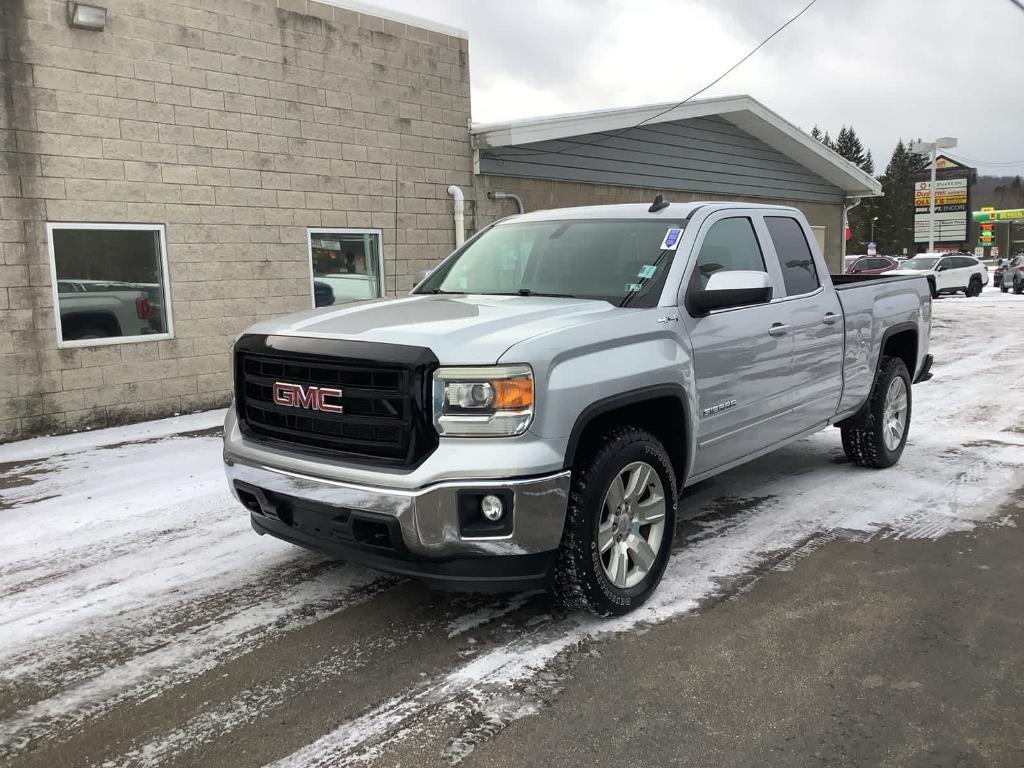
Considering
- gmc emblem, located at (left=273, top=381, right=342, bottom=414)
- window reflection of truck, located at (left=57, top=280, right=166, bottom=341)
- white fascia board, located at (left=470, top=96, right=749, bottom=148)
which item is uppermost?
white fascia board, located at (left=470, top=96, right=749, bottom=148)

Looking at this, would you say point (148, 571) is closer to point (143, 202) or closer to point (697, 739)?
point (697, 739)

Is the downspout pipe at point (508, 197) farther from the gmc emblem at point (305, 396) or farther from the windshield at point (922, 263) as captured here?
the windshield at point (922, 263)

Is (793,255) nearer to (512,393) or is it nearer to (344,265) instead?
(512,393)

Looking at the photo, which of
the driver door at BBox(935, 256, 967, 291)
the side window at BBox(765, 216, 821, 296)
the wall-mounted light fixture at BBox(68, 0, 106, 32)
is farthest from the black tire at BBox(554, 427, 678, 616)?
the driver door at BBox(935, 256, 967, 291)

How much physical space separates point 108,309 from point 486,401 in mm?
7039

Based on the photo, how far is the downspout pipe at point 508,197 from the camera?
13.0 m

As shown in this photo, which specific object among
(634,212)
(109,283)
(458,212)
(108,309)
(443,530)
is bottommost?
(443,530)

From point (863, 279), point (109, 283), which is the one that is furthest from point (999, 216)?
point (109, 283)

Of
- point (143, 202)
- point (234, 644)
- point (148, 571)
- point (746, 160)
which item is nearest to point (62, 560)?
point (148, 571)

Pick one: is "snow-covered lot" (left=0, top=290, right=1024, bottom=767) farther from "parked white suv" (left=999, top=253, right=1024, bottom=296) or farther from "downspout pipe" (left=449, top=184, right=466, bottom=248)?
"parked white suv" (left=999, top=253, right=1024, bottom=296)

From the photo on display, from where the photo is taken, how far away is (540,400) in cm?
352

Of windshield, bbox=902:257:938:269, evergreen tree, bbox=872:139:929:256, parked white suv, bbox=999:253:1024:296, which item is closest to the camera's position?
windshield, bbox=902:257:938:269

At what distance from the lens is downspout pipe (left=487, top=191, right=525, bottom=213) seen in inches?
513

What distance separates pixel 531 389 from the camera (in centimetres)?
350
